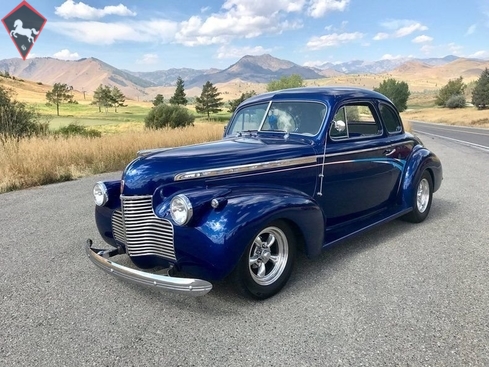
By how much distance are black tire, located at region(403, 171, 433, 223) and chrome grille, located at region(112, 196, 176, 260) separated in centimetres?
350

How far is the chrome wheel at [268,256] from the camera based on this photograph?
119 inches

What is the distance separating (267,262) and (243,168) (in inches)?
33.1

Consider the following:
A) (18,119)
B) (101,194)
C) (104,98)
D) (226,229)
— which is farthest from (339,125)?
(104,98)

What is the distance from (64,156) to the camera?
9328 millimetres

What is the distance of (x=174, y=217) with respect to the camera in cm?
275

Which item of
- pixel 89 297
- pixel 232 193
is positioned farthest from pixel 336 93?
pixel 89 297

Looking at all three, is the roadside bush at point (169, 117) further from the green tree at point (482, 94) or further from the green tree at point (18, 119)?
the green tree at point (482, 94)

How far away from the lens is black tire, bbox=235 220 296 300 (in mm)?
2885

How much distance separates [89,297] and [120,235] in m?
0.58

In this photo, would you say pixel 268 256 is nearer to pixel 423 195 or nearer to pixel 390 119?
pixel 390 119

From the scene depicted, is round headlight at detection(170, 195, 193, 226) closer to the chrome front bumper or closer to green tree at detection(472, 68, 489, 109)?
the chrome front bumper

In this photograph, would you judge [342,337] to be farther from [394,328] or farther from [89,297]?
[89,297]

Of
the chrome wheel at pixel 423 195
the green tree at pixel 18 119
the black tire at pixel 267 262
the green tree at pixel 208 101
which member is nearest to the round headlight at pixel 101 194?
the black tire at pixel 267 262

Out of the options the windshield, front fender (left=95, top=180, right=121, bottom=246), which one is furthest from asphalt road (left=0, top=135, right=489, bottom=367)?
the windshield
